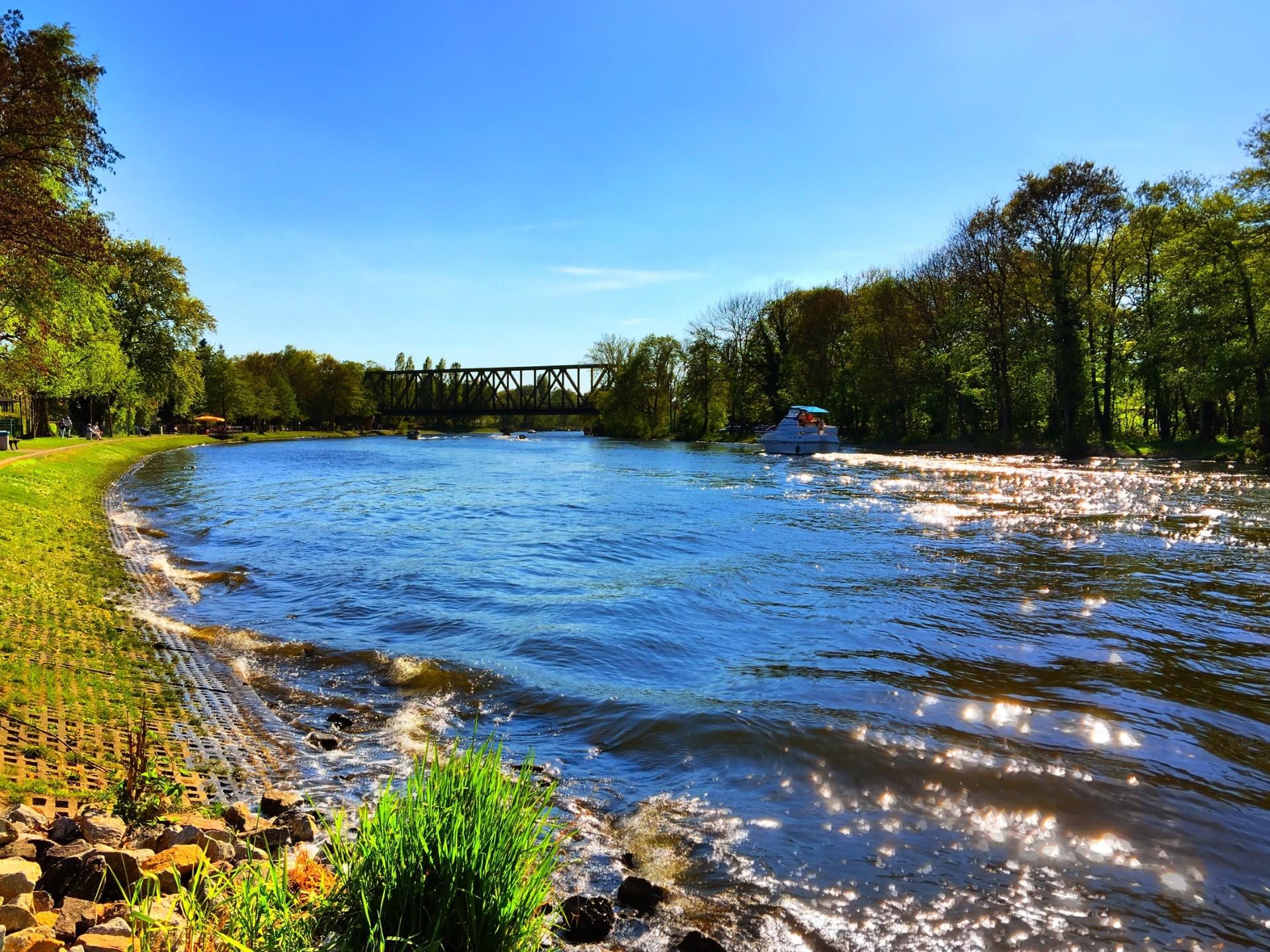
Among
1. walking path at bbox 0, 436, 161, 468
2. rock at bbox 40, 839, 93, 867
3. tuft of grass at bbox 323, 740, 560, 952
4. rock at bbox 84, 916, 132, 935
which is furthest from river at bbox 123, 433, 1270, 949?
walking path at bbox 0, 436, 161, 468

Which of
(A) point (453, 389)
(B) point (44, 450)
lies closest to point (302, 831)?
(B) point (44, 450)

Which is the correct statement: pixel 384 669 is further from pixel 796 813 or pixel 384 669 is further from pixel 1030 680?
pixel 1030 680

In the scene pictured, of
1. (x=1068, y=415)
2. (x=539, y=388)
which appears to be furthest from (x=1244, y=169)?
(x=539, y=388)

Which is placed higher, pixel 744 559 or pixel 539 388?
pixel 539 388

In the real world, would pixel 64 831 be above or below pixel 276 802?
above

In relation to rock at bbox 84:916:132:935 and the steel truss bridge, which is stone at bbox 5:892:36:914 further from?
the steel truss bridge

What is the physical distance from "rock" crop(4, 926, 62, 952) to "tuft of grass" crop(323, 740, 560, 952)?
1.09m

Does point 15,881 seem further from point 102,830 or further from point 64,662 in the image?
point 64,662

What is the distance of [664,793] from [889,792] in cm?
194

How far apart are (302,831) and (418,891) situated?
2.29 meters

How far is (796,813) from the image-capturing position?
559 centimetres

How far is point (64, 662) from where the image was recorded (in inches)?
305

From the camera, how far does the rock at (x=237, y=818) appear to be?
4621mm

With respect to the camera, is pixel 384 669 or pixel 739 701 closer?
pixel 739 701
